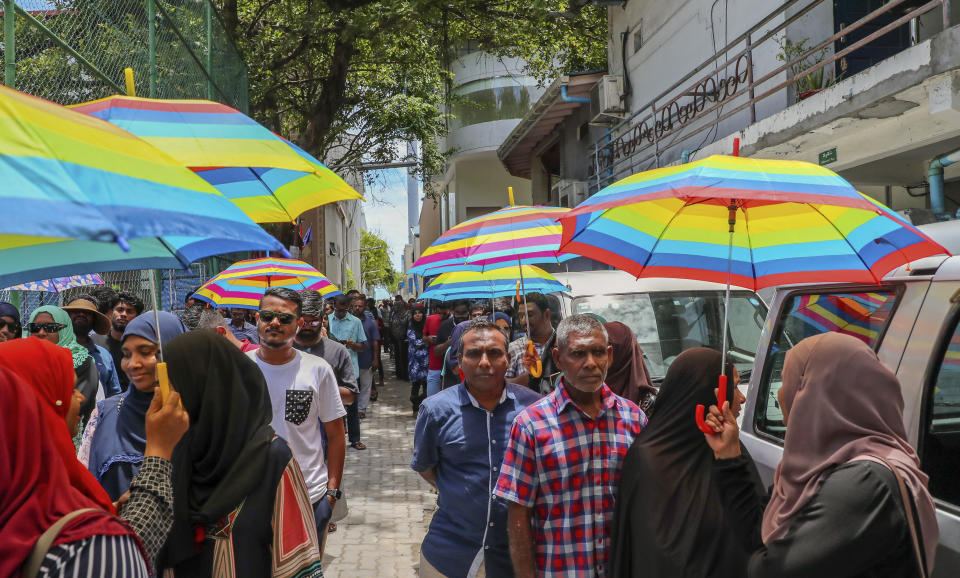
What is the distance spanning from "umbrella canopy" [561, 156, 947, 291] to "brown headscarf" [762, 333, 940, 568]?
0.91m

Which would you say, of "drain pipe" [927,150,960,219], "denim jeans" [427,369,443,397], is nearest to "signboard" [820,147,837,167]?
"drain pipe" [927,150,960,219]

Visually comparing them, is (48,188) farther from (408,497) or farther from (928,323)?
(408,497)

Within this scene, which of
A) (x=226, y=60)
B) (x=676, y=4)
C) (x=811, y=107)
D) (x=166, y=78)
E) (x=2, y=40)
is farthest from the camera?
(x=676, y=4)

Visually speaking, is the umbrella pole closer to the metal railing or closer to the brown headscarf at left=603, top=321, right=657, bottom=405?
the brown headscarf at left=603, top=321, right=657, bottom=405

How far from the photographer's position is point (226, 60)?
38.2 ft

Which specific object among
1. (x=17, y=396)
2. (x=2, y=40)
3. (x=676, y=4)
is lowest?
(x=17, y=396)

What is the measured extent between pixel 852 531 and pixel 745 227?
217 cm

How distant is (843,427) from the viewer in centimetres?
225

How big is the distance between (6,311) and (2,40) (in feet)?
5.09

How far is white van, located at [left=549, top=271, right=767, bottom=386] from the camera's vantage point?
21.5 feet

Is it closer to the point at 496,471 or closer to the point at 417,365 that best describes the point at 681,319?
the point at 496,471

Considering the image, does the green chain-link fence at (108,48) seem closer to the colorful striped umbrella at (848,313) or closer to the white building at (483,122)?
the colorful striped umbrella at (848,313)

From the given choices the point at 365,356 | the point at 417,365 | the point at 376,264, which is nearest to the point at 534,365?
the point at 365,356

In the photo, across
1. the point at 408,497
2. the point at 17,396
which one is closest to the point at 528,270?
the point at 408,497
